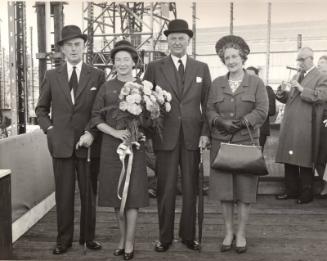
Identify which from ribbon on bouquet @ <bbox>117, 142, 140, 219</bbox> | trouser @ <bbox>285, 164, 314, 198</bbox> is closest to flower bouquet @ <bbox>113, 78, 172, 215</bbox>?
ribbon on bouquet @ <bbox>117, 142, 140, 219</bbox>

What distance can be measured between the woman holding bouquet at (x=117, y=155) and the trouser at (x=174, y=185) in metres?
0.21

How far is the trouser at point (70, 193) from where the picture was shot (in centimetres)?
340

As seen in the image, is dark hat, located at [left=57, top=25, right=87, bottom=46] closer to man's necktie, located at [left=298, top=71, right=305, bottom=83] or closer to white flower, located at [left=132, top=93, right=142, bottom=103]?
white flower, located at [left=132, top=93, right=142, bottom=103]

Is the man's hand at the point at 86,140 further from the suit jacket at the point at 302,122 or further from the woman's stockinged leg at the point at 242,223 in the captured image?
Result: the suit jacket at the point at 302,122

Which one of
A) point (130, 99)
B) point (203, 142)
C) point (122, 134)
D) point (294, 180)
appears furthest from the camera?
point (294, 180)

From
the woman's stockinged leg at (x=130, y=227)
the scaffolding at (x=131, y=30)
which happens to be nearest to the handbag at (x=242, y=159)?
the woman's stockinged leg at (x=130, y=227)

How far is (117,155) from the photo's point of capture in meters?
3.23

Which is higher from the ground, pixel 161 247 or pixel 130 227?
pixel 130 227

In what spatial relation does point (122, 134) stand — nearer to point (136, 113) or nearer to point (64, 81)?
point (136, 113)

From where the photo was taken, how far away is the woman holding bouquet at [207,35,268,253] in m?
3.28

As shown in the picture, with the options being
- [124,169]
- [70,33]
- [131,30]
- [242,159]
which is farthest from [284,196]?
[131,30]

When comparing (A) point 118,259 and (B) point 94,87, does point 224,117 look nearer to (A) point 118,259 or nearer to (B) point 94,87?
(B) point 94,87

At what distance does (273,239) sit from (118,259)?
1.28 m

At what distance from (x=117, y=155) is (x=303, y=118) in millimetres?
2380
